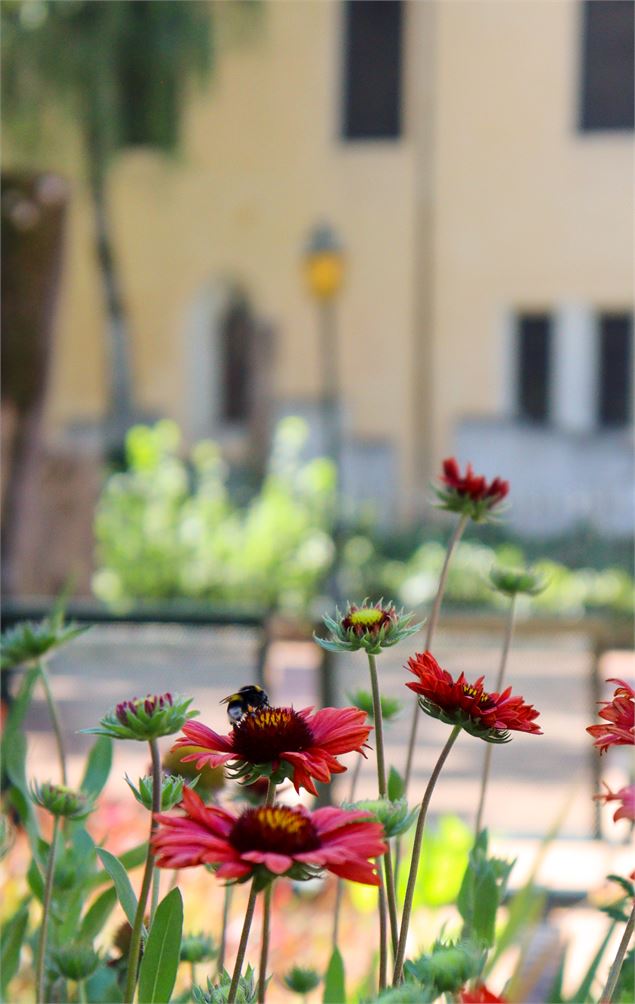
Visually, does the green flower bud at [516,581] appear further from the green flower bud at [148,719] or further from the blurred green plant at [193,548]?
the blurred green plant at [193,548]

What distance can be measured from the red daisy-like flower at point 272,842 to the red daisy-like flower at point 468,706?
0.06 metres

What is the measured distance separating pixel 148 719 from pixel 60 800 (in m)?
0.11

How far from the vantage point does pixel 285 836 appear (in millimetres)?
367

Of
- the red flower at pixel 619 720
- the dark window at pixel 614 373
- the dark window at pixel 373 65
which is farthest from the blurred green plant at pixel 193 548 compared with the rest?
the red flower at pixel 619 720

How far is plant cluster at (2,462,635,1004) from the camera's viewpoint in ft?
1.20

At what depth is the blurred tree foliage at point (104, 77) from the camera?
10883 mm

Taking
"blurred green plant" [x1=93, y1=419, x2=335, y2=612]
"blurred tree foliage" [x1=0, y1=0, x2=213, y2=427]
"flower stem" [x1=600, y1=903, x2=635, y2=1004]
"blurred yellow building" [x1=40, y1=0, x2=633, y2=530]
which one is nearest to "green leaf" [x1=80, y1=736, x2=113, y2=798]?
"flower stem" [x1=600, y1=903, x2=635, y2=1004]

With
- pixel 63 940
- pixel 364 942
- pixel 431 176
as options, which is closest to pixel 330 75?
pixel 431 176

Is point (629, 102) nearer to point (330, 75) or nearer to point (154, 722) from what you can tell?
point (330, 75)

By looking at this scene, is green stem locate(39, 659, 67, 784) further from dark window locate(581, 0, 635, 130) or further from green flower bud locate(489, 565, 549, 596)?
dark window locate(581, 0, 635, 130)

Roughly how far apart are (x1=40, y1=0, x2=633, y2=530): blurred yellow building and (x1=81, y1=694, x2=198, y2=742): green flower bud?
32.7ft

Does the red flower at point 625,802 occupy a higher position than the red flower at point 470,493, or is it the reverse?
the red flower at point 470,493

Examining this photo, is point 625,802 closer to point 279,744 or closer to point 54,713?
point 279,744

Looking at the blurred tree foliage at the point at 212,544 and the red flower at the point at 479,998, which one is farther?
the blurred tree foliage at the point at 212,544
